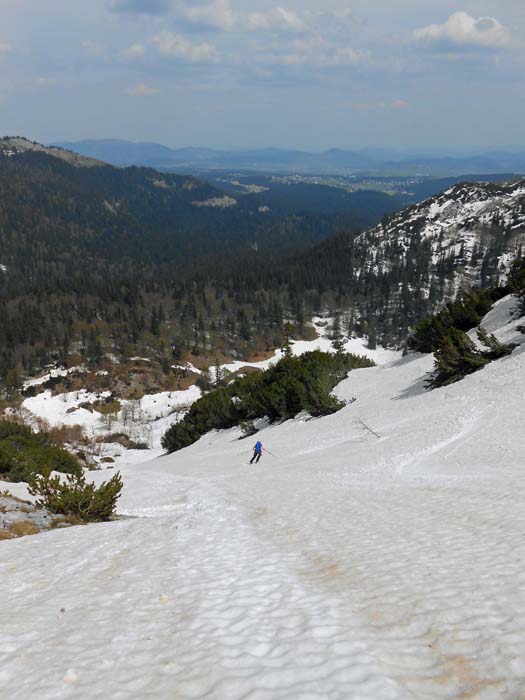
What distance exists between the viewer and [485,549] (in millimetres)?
8000

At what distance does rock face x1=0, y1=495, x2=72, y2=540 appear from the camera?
12.7 metres

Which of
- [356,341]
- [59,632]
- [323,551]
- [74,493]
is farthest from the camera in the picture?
[356,341]

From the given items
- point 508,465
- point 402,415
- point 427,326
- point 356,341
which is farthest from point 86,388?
point 508,465

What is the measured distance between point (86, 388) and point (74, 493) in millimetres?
127146

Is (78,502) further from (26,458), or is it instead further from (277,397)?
(277,397)

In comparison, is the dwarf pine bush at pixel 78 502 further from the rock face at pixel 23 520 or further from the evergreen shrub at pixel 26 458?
the evergreen shrub at pixel 26 458

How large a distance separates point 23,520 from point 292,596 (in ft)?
33.8

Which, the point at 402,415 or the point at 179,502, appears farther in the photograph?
Result: the point at 402,415

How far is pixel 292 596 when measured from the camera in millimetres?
6621

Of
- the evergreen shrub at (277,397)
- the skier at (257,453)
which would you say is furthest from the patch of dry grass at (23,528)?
the evergreen shrub at (277,397)

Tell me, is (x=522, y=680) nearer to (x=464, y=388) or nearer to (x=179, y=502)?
(x=179, y=502)

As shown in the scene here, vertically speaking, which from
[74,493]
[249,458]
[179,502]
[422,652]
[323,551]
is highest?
[422,652]

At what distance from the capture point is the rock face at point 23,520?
12.7 m

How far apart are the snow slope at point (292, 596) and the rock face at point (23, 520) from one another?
150cm
